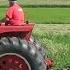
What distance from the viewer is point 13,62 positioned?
7.30 metres

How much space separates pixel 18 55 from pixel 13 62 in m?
0.15

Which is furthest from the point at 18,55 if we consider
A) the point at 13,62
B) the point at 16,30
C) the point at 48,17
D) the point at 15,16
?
the point at 48,17

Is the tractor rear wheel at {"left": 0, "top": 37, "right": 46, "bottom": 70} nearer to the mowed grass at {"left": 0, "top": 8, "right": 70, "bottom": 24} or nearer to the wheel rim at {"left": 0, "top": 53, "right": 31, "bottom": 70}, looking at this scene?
the wheel rim at {"left": 0, "top": 53, "right": 31, "bottom": 70}

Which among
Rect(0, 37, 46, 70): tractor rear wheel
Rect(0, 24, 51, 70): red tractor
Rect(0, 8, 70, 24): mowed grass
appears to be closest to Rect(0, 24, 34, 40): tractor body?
Rect(0, 24, 51, 70): red tractor

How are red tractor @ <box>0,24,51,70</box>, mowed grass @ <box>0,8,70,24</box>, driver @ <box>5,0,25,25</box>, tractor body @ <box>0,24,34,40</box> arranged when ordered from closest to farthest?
red tractor @ <box>0,24,51,70</box>
tractor body @ <box>0,24,34,40</box>
driver @ <box>5,0,25,25</box>
mowed grass @ <box>0,8,70,24</box>

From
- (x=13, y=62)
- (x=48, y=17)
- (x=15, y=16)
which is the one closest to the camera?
(x=13, y=62)

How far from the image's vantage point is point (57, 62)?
9.85 metres

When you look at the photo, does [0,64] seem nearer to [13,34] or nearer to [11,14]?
[13,34]

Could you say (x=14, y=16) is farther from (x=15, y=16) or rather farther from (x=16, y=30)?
(x=16, y=30)

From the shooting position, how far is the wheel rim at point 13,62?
7.28 m

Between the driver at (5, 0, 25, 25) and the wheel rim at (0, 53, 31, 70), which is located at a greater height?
the driver at (5, 0, 25, 25)

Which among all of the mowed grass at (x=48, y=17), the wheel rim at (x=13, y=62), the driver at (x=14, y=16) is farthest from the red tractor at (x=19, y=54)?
the mowed grass at (x=48, y=17)

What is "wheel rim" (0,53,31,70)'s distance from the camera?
7283 mm

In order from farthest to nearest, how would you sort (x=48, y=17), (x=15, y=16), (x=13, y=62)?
(x=48, y=17) → (x=15, y=16) → (x=13, y=62)
